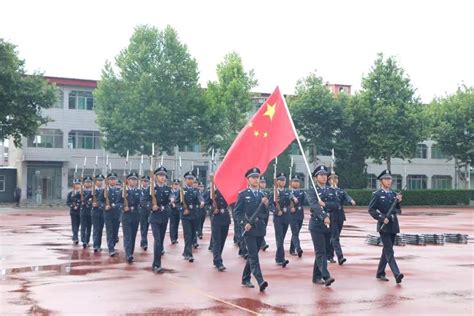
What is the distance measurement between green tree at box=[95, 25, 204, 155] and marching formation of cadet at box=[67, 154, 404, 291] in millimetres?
26762

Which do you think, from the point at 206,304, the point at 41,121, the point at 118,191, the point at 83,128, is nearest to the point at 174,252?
the point at 118,191

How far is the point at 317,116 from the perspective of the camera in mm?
51281

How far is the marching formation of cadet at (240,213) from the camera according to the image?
1073 cm

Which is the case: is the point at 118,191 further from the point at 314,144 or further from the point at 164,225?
the point at 314,144

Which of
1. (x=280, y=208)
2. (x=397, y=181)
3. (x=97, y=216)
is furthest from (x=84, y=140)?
(x=280, y=208)

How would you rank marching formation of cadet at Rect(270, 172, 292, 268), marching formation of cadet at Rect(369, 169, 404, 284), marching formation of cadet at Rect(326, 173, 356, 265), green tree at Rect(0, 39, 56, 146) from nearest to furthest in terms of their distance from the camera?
marching formation of cadet at Rect(369, 169, 404, 284)
marching formation of cadet at Rect(326, 173, 356, 265)
marching formation of cadet at Rect(270, 172, 292, 268)
green tree at Rect(0, 39, 56, 146)

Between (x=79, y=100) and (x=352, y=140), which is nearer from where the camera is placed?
(x=352, y=140)

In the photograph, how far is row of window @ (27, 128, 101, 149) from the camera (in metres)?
53.2

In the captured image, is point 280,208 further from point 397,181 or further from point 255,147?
point 397,181

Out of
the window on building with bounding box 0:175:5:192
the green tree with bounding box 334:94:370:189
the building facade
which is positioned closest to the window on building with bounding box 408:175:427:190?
the green tree with bounding box 334:94:370:189

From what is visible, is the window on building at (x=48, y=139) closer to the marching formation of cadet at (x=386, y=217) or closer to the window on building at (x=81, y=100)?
the window on building at (x=81, y=100)

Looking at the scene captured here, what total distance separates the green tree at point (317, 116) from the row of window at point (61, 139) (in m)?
16.6

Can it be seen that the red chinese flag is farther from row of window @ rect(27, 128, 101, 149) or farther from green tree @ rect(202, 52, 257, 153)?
row of window @ rect(27, 128, 101, 149)

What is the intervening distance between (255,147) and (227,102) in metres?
39.4
